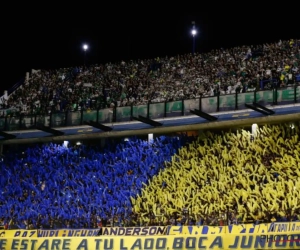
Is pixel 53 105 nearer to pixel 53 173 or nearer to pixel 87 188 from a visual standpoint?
pixel 53 173

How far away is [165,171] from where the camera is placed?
28.2m

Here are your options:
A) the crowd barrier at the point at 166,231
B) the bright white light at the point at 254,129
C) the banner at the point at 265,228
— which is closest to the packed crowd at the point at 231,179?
the bright white light at the point at 254,129

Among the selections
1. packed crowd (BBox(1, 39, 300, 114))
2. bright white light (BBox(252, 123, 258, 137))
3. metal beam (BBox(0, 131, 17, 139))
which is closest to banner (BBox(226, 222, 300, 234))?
bright white light (BBox(252, 123, 258, 137))

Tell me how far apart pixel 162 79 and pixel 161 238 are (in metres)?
13.8

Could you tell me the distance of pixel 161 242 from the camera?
21.2 meters

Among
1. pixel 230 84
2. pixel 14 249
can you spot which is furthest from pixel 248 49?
pixel 14 249

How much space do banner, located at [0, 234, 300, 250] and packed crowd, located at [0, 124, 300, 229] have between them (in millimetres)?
1646

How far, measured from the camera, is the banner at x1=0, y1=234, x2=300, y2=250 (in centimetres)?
1936

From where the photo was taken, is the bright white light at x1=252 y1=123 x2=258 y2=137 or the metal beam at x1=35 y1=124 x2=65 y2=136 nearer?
the bright white light at x1=252 y1=123 x2=258 y2=137

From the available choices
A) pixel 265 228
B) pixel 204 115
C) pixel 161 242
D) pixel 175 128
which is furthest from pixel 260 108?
pixel 161 242

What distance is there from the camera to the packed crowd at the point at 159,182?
2395 cm

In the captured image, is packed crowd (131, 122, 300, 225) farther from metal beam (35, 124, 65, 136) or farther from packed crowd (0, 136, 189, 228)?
metal beam (35, 124, 65, 136)

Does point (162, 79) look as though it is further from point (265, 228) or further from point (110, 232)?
point (265, 228)

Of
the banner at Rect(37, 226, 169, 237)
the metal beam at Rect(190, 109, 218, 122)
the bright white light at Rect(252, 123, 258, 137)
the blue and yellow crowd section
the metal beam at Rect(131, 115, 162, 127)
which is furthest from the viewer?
the metal beam at Rect(131, 115, 162, 127)
